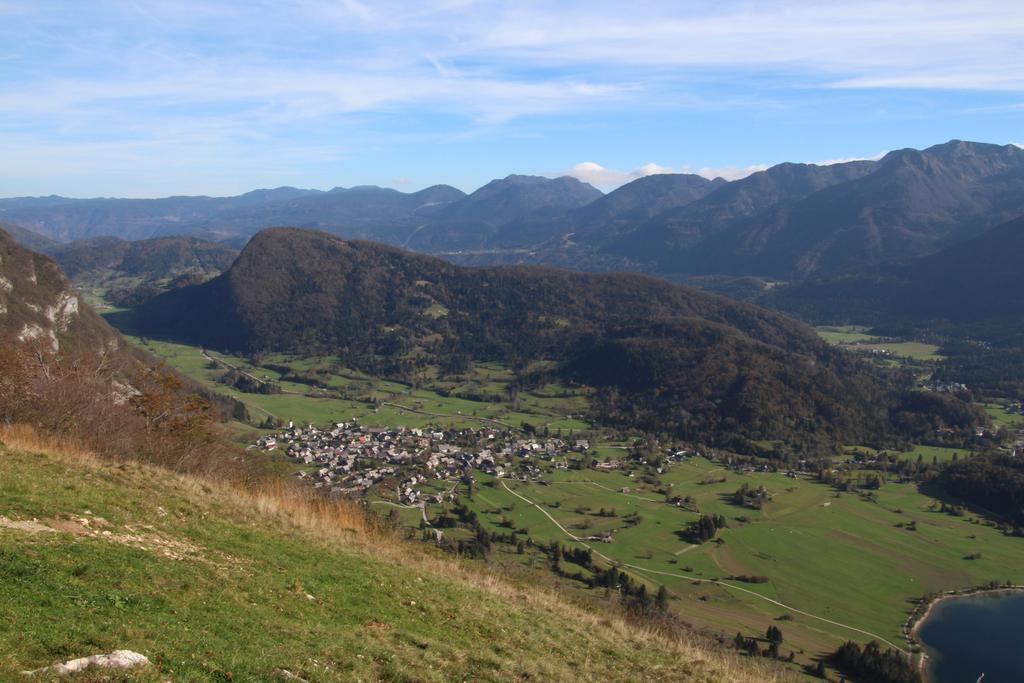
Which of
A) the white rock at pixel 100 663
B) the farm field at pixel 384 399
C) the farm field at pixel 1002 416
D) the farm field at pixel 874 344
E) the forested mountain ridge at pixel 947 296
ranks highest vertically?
the forested mountain ridge at pixel 947 296

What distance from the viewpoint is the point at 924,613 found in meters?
34.5

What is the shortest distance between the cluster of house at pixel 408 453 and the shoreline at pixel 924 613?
1139 inches

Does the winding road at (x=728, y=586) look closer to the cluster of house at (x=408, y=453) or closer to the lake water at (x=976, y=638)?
the lake water at (x=976, y=638)

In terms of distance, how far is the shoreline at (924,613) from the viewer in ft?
98.2

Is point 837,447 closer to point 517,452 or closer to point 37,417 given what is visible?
point 517,452

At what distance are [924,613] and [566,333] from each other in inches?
3659

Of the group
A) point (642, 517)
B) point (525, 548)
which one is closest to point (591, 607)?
point (525, 548)

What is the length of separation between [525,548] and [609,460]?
1053 inches

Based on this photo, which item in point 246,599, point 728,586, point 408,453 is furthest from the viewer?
point 408,453

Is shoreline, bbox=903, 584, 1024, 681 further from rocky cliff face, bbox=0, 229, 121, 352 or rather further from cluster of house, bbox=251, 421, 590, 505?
rocky cliff face, bbox=0, 229, 121, 352

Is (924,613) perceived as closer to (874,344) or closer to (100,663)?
(100,663)

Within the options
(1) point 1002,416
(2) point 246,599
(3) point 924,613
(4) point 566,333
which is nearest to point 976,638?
(3) point 924,613

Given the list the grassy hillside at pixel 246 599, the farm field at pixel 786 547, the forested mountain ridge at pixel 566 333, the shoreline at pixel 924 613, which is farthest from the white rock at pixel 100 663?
the forested mountain ridge at pixel 566 333

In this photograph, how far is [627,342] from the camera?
10512cm
